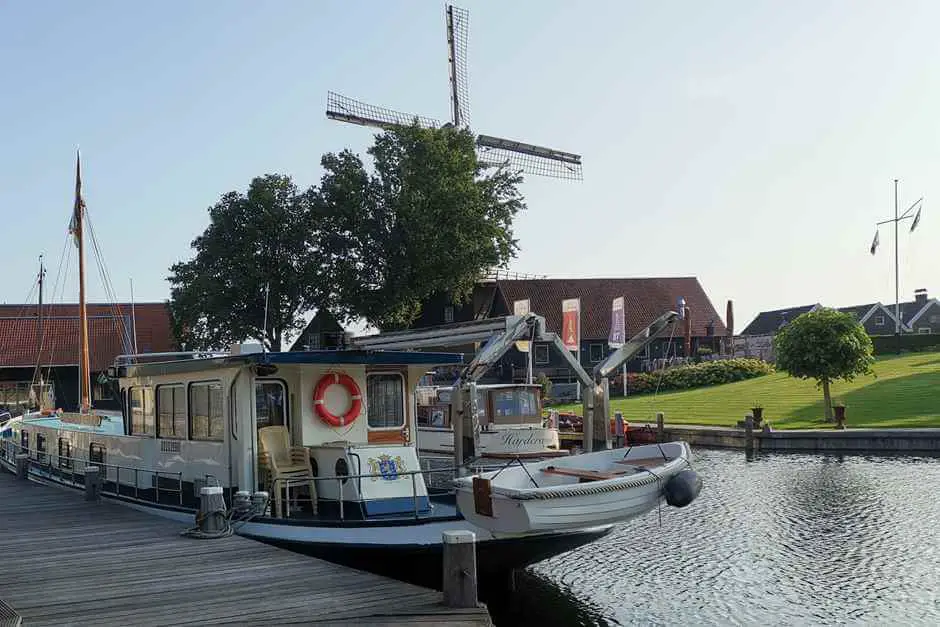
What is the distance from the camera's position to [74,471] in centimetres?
2067

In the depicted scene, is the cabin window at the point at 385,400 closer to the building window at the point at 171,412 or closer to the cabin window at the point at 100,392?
the building window at the point at 171,412

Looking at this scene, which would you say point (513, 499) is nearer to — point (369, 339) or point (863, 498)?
point (369, 339)

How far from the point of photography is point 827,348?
33031 mm

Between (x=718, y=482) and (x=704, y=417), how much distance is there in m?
13.9

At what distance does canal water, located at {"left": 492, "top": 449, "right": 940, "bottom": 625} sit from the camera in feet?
43.5

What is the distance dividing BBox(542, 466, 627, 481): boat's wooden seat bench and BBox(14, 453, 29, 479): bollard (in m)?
17.3

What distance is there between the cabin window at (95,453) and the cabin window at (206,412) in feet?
16.7

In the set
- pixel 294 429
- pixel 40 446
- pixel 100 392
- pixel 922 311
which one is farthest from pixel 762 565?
pixel 922 311

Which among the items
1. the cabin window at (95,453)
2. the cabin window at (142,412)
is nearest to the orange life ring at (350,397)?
the cabin window at (142,412)

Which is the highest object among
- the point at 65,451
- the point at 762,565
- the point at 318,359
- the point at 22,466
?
the point at 318,359

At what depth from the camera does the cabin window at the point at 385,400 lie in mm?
15102

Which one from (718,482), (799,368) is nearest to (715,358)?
(799,368)

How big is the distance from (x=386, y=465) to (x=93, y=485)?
27.3 ft

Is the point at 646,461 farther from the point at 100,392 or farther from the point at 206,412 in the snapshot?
the point at 100,392
